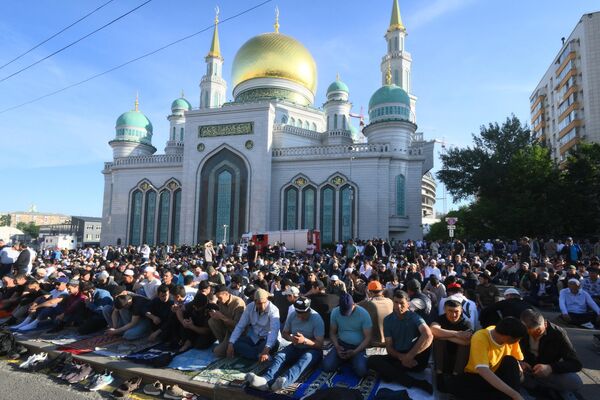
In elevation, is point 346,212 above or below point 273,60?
below

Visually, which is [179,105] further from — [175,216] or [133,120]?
[175,216]

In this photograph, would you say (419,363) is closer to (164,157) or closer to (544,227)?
(544,227)

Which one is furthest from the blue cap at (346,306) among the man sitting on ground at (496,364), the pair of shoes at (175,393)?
the pair of shoes at (175,393)

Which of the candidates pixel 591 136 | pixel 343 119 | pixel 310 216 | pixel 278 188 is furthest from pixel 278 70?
pixel 591 136

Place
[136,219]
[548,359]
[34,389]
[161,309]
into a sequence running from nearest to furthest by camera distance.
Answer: [548,359], [34,389], [161,309], [136,219]

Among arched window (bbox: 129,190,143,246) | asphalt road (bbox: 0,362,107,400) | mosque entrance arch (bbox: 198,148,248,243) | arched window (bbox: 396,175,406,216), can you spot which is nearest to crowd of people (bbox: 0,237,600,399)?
asphalt road (bbox: 0,362,107,400)

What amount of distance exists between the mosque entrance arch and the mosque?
7cm

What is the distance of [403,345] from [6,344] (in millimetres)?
6011

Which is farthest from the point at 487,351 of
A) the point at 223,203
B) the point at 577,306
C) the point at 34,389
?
the point at 223,203

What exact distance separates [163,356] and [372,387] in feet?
9.41

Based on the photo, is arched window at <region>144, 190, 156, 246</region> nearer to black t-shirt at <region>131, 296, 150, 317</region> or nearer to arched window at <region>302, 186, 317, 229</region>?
arched window at <region>302, 186, 317, 229</region>

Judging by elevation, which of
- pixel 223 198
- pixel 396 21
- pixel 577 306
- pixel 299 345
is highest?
pixel 396 21

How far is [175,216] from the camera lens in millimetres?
32812

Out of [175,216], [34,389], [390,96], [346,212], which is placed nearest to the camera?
[34,389]
